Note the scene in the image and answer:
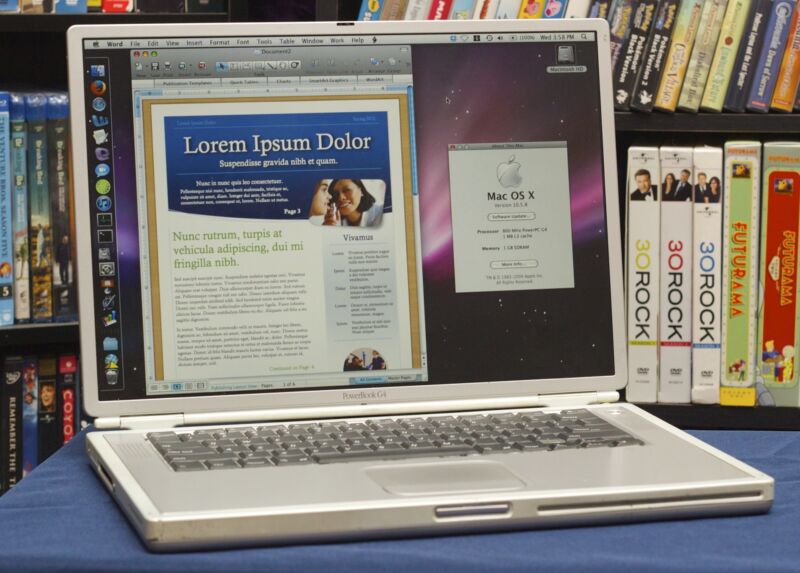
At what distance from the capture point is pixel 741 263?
1278 millimetres

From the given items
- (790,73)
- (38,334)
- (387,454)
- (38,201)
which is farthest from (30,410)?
(790,73)

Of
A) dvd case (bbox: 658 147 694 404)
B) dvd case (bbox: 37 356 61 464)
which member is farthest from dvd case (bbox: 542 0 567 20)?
dvd case (bbox: 37 356 61 464)

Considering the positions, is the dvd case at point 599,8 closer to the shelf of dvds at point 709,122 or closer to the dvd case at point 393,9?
the shelf of dvds at point 709,122

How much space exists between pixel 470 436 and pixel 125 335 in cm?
32

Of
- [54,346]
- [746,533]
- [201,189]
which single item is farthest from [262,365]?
[54,346]

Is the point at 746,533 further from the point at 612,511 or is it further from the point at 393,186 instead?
the point at 393,186

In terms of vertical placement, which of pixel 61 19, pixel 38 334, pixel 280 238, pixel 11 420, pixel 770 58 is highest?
pixel 61 19

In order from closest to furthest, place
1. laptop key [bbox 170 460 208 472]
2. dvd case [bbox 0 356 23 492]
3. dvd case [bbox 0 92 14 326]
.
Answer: laptop key [bbox 170 460 208 472] < dvd case [bbox 0 92 14 326] < dvd case [bbox 0 356 23 492]

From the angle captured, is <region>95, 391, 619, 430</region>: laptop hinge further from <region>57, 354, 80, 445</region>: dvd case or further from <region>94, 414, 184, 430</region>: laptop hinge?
<region>57, 354, 80, 445</region>: dvd case

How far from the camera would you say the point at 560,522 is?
71 centimetres

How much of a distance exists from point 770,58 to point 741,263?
0.26 meters

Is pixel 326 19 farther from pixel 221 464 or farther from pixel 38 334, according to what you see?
pixel 221 464

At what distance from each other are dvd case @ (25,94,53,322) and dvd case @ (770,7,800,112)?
3.25ft

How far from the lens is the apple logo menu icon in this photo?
3.28 ft
